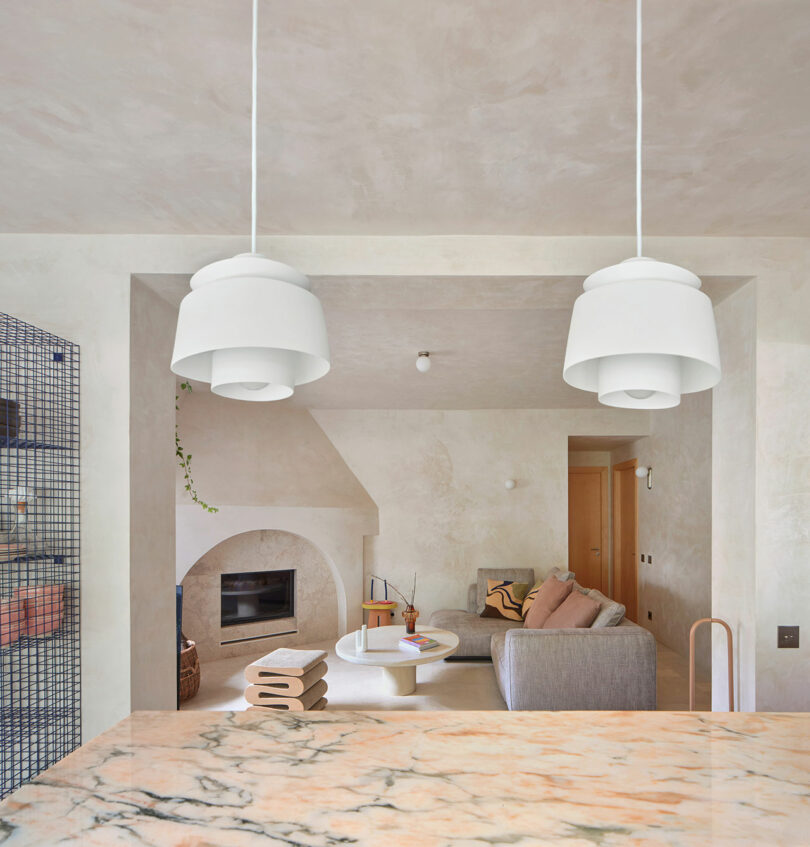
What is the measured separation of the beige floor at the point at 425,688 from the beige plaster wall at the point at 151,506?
1.86 m

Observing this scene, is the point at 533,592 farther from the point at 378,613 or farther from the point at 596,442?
the point at 596,442

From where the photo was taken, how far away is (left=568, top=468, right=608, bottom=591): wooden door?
7.86 metres

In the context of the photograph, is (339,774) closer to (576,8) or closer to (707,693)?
(576,8)

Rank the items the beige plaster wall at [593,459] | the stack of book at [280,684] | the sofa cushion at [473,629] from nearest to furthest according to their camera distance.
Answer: the stack of book at [280,684] → the sofa cushion at [473,629] → the beige plaster wall at [593,459]

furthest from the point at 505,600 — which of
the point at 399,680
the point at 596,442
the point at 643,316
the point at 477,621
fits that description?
the point at 643,316

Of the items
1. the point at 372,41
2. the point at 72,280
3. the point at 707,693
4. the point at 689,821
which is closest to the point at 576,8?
the point at 372,41

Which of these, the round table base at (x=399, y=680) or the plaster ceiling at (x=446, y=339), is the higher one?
the plaster ceiling at (x=446, y=339)

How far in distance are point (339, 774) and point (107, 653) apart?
5.36 feet

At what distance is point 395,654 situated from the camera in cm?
437

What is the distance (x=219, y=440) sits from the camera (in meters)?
5.85

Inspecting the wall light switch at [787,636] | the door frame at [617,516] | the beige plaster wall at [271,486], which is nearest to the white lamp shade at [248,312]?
the wall light switch at [787,636]

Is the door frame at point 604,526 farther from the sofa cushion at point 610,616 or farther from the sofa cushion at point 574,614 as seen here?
the sofa cushion at point 610,616

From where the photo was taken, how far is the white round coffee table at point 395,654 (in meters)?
4.22

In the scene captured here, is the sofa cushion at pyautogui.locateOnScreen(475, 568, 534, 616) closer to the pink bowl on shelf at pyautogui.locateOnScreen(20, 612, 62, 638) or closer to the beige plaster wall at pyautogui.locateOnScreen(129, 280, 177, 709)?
the beige plaster wall at pyautogui.locateOnScreen(129, 280, 177, 709)
